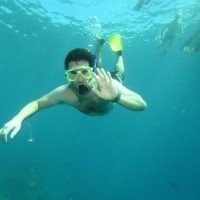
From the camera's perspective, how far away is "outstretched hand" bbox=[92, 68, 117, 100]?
17.2ft

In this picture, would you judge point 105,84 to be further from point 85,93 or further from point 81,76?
point 85,93

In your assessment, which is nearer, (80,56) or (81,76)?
(81,76)

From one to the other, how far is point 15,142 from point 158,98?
31.4 meters

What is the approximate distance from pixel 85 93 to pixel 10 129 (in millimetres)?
1736

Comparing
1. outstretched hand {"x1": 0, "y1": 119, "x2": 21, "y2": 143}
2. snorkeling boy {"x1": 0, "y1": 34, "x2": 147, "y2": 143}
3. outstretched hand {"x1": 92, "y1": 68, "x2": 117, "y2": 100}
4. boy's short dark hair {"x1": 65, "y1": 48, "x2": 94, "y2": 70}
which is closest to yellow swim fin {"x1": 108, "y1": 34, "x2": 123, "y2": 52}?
snorkeling boy {"x1": 0, "y1": 34, "x2": 147, "y2": 143}

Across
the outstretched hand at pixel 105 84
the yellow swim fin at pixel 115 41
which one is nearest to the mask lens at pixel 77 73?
the outstretched hand at pixel 105 84

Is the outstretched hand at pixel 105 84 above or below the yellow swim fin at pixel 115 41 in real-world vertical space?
below

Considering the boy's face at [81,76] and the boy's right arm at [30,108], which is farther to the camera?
the boy's face at [81,76]

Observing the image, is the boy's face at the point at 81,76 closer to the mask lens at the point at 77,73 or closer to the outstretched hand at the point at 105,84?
the mask lens at the point at 77,73

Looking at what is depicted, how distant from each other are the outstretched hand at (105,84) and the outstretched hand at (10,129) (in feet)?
5.10

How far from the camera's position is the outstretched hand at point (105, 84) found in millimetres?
5254

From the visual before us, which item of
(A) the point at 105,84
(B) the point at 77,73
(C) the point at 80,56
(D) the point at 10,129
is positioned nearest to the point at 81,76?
(B) the point at 77,73

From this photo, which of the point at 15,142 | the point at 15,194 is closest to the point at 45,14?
the point at 15,194

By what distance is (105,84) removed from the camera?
532 centimetres
